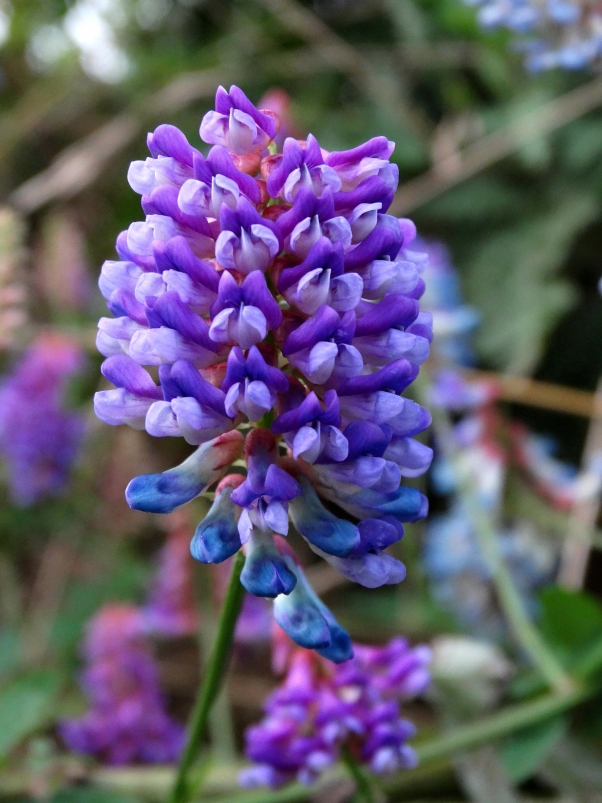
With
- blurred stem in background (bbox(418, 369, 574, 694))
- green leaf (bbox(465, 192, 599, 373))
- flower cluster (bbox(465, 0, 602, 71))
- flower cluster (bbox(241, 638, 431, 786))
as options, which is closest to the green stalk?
blurred stem in background (bbox(418, 369, 574, 694))

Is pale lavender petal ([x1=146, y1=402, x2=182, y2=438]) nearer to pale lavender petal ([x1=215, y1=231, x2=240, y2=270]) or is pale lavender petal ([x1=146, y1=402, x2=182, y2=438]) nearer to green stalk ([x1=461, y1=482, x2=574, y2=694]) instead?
pale lavender petal ([x1=215, y1=231, x2=240, y2=270])

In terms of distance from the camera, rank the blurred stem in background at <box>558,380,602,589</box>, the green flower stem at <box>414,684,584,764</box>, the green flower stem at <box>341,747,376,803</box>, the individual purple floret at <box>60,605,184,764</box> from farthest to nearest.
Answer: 1. the blurred stem in background at <box>558,380,602,589</box>
2. the individual purple floret at <box>60,605,184,764</box>
3. the green flower stem at <box>414,684,584,764</box>
4. the green flower stem at <box>341,747,376,803</box>

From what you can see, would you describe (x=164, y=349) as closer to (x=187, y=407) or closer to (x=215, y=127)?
(x=187, y=407)

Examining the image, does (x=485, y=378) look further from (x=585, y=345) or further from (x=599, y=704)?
(x=599, y=704)

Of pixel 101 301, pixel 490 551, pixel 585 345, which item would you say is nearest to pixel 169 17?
pixel 101 301

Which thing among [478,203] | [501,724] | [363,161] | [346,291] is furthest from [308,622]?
[478,203]

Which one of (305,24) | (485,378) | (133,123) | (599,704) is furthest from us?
(133,123)

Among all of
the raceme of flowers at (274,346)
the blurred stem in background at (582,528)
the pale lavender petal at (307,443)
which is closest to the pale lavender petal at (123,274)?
the raceme of flowers at (274,346)
